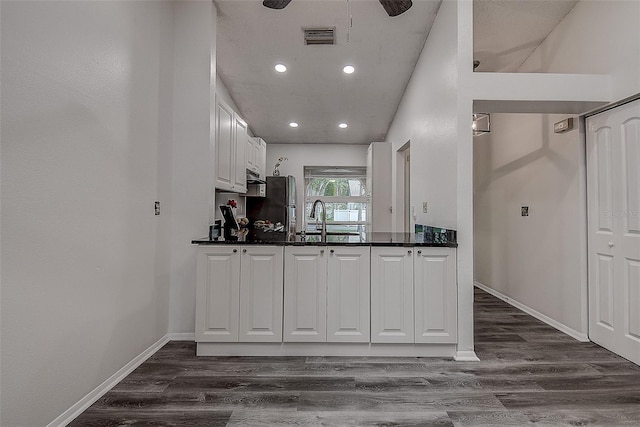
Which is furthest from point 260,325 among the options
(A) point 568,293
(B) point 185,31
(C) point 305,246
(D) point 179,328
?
(A) point 568,293

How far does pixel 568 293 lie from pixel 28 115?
13.8ft

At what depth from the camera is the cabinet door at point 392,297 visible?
243cm

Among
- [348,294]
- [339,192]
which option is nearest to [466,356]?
[348,294]

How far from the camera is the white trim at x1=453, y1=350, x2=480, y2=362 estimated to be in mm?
2404

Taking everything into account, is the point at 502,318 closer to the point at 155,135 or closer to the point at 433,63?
the point at 433,63

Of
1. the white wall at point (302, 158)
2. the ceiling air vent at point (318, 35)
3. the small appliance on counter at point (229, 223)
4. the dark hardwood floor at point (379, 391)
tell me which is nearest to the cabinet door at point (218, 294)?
the dark hardwood floor at point (379, 391)

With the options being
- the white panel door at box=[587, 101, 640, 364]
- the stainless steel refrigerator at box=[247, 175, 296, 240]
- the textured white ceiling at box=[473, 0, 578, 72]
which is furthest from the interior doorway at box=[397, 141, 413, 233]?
the white panel door at box=[587, 101, 640, 364]

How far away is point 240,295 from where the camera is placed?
2.45 metres

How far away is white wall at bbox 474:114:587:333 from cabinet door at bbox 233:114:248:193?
3.29 meters

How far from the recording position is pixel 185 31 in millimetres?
2863

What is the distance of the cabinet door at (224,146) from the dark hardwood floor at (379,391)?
1.55 meters

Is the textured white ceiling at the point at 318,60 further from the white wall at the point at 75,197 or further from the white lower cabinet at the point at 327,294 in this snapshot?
the white lower cabinet at the point at 327,294

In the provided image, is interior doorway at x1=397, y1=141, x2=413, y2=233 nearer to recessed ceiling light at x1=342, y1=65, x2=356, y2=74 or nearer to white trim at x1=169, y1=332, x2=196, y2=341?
recessed ceiling light at x1=342, y1=65, x2=356, y2=74

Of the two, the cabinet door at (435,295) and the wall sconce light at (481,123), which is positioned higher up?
the wall sconce light at (481,123)
